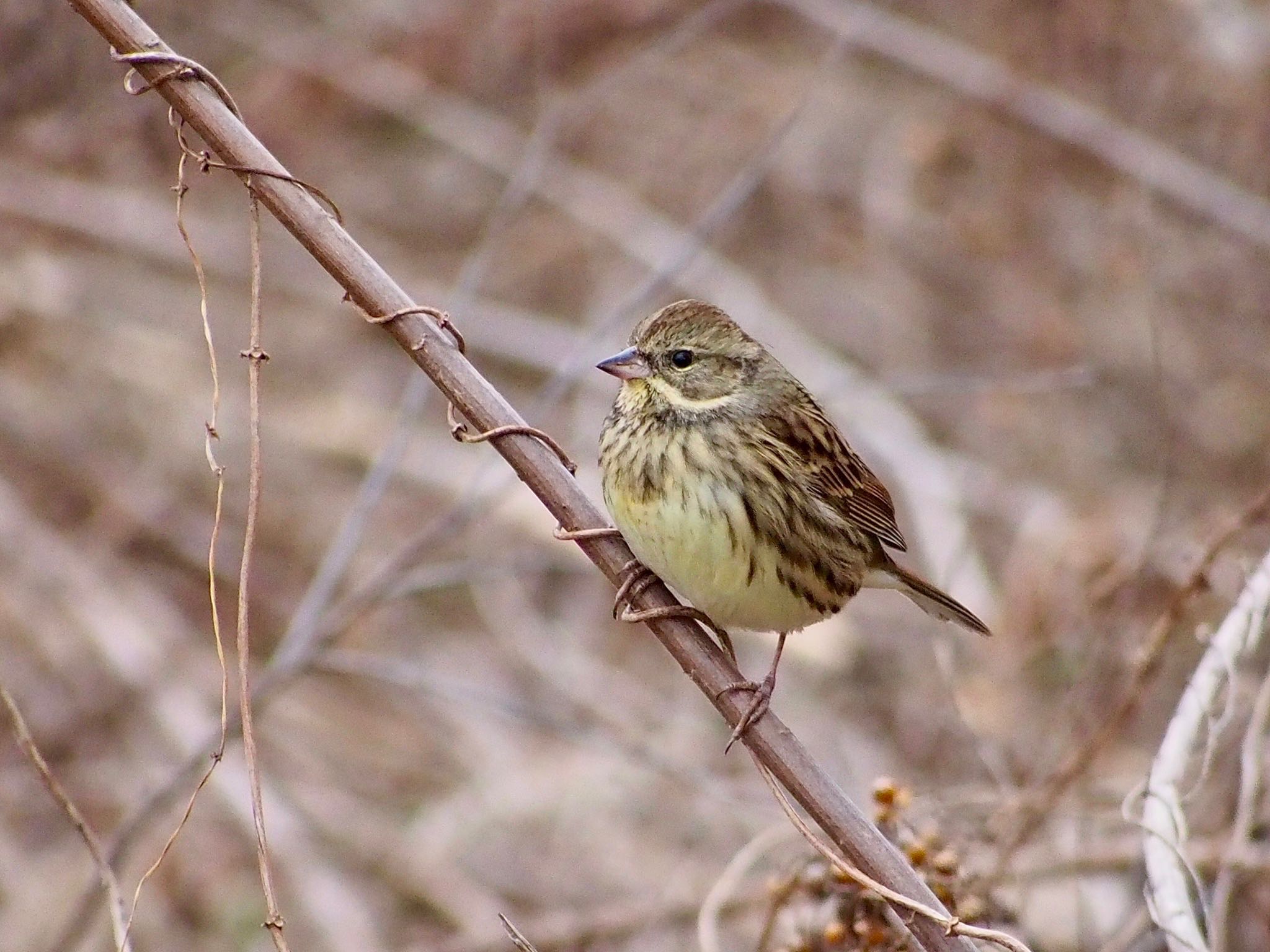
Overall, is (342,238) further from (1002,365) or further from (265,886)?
(1002,365)

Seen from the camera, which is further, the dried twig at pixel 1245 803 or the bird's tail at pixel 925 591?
the bird's tail at pixel 925 591

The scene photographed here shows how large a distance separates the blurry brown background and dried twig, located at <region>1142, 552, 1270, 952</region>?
844mm

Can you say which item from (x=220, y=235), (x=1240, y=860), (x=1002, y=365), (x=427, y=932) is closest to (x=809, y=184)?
(x=1002, y=365)

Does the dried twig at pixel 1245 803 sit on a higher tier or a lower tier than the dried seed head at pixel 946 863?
higher

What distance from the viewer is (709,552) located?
3.21 meters

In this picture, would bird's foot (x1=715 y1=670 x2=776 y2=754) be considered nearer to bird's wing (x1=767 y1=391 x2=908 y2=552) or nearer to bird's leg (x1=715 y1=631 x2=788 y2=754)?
bird's leg (x1=715 y1=631 x2=788 y2=754)

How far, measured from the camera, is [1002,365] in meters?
7.47

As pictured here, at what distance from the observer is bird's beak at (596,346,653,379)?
3434mm

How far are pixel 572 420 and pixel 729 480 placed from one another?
3.83 metres

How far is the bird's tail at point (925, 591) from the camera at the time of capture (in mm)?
3898

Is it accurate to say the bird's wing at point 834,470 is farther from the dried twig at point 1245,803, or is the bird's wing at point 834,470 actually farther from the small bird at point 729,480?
the dried twig at point 1245,803

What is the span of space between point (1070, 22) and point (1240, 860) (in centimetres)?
443

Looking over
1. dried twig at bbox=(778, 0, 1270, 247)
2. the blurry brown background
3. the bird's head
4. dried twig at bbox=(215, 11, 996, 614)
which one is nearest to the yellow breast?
the bird's head

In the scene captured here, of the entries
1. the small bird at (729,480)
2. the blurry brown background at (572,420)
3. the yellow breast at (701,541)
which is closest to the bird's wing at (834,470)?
the small bird at (729,480)
